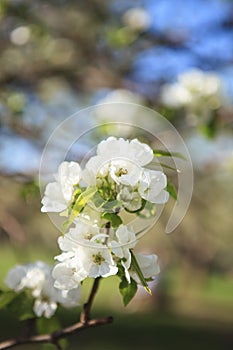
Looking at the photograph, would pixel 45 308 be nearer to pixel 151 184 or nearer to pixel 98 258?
pixel 98 258

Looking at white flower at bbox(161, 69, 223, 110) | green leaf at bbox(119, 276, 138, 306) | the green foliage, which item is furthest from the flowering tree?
white flower at bbox(161, 69, 223, 110)

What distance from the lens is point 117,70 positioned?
14.5 feet

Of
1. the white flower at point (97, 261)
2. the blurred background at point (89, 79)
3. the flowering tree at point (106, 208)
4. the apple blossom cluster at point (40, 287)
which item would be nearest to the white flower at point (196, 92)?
the blurred background at point (89, 79)

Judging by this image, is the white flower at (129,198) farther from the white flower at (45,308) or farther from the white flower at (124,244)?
the white flower at (45,308)

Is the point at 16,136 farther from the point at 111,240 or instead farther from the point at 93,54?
the point at 111,240

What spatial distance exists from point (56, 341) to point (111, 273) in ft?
0.95

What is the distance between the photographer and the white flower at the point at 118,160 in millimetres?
1138

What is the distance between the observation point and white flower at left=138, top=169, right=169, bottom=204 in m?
1.12

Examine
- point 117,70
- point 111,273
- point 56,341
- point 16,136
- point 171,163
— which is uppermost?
point 117,70

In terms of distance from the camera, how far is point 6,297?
147 cm

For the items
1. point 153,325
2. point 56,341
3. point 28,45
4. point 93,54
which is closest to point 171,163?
point 56,341

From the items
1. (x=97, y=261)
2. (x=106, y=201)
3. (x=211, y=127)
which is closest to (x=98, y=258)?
(x=97, y=261)

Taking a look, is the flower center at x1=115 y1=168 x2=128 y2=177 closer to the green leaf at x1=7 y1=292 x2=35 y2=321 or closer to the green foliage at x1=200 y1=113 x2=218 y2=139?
the green leaf at x1=7 y1=292 x2=35 y2=321

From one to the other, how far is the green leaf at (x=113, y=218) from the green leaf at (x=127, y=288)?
115mm
